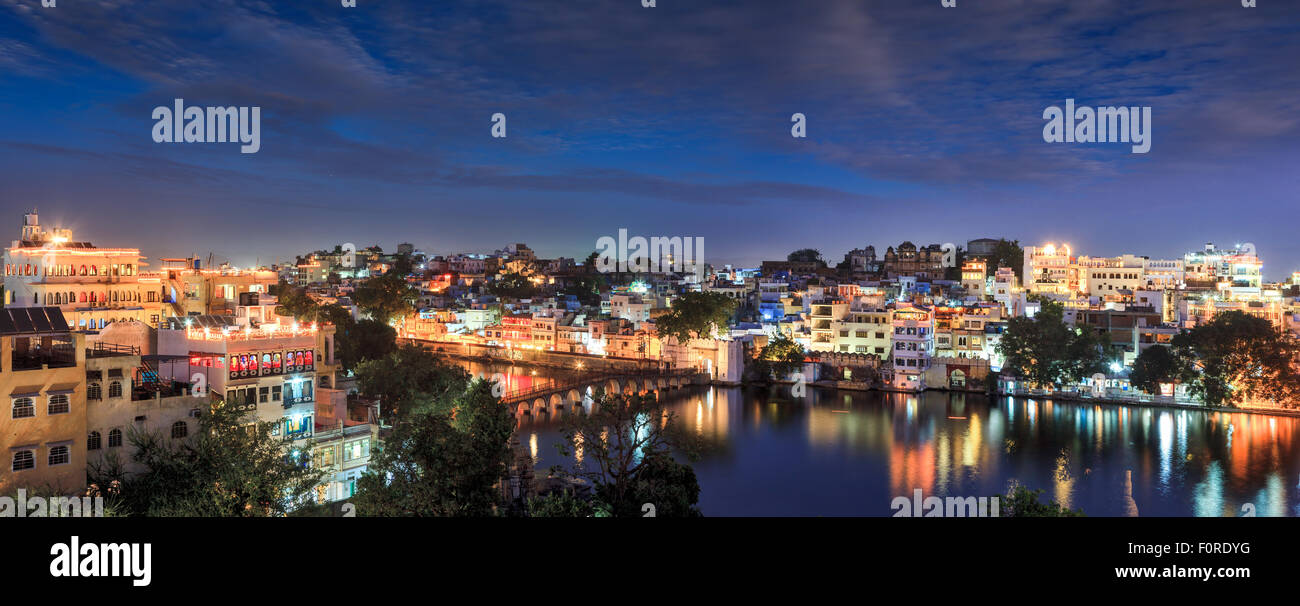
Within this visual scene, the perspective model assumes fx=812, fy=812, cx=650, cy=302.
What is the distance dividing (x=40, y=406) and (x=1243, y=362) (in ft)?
78.7

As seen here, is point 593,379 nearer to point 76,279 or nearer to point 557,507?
point 76,279

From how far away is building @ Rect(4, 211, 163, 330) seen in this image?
13.4m

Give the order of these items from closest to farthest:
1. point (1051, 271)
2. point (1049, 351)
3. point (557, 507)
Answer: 1. point (557, 507)
2. point (1049, 351)
3. point (1051, 271)

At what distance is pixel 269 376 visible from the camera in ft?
32.3

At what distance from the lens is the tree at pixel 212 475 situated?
254 inches

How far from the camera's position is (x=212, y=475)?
7.02m

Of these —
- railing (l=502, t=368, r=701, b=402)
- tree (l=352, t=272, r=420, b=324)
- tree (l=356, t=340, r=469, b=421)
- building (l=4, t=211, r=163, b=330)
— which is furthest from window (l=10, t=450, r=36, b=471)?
tree (l=352, t=272, r=420, b=324)

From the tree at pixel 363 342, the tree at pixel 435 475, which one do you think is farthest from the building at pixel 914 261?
the tree at pixel 435 475

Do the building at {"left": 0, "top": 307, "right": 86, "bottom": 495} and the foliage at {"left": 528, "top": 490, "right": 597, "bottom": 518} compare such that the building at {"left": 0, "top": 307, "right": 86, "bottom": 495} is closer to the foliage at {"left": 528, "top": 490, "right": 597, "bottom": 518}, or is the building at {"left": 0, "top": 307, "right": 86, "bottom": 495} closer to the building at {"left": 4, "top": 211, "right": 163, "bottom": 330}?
the foliage at {"left": 528, "top": 490, "right": 597, "bottom": 518}

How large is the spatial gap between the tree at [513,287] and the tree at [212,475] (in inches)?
1420

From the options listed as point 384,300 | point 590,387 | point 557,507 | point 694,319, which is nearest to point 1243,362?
point 694,319

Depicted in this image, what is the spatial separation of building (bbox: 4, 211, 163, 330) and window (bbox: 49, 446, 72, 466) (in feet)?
20.7

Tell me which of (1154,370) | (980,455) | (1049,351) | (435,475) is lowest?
(980,455)
